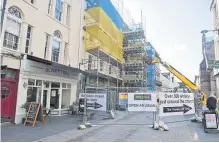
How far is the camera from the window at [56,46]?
53.1 feet

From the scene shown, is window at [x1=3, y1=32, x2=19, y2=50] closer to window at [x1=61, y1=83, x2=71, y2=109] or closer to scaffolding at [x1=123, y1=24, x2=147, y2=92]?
window at [x1=61, y1=83, x2=71, y2=109]

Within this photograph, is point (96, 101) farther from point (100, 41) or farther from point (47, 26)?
point (100, 41)

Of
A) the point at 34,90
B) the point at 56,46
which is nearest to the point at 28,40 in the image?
the point at 56,46

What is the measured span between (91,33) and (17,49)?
8744 mm

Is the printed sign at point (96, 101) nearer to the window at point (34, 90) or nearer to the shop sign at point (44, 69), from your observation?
the shop sign at point (44, 69)

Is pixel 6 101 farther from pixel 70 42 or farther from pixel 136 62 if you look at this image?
pixel 136 62

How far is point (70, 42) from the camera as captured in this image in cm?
1788

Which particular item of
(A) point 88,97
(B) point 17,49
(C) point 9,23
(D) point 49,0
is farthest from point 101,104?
(D) point 49,0

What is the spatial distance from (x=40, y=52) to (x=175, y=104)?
933 centimetres

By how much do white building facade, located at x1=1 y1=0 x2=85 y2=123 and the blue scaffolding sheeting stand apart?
209 centimetres

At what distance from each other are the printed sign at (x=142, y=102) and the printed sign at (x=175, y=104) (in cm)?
44

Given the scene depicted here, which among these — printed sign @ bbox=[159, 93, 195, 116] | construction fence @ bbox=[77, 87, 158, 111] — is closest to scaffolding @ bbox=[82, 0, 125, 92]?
construction fence @ bbox=[77, 87, 158, 111]

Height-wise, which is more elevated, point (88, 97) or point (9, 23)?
point (9, 23)

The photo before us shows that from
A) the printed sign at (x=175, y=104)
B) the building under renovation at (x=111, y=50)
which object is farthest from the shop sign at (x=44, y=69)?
the printed sign at (x=175, y=104)
